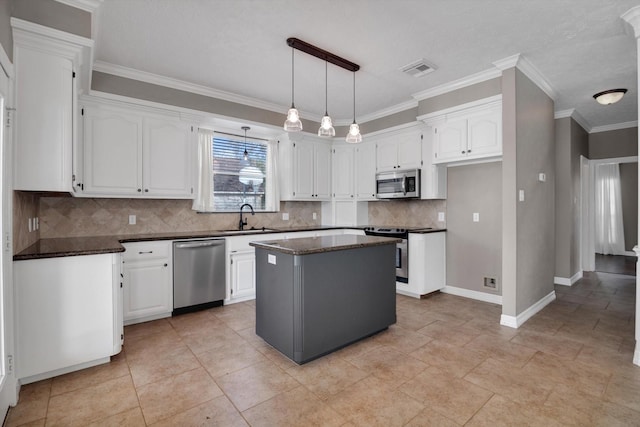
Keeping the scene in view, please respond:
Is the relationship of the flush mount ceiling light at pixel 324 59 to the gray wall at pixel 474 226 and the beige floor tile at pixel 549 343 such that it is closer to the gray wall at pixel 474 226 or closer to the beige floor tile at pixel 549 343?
the gray wall at pixel 474 226

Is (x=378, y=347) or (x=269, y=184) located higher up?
(x=269, y=184)

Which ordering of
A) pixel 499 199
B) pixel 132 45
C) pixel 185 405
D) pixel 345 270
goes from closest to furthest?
pixel 185 405 < pixel 345 270 < pixel 132 45 < pixel 499 199

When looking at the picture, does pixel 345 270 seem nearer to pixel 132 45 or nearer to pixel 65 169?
pixel 65 169

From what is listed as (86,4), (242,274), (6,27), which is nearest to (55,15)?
(86,4)

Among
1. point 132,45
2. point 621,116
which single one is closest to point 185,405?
point 132,45

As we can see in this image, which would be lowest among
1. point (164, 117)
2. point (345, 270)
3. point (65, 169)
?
point (345, 270)

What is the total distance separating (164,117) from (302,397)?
3.31 meters

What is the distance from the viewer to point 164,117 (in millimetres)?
3682

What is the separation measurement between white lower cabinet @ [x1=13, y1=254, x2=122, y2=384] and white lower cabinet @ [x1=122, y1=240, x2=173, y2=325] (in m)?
0.79

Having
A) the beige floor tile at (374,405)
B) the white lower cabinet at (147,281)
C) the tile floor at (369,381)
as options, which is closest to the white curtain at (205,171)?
the white lower cabinet at (147,281)

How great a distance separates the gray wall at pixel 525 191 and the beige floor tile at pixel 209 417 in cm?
281

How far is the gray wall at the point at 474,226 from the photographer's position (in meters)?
4.02

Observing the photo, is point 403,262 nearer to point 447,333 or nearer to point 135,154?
point 447,333

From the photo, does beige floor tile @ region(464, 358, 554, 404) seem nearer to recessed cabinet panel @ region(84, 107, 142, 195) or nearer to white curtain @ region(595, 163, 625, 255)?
recessed cabinet panel @ region(84, 107, 142, 195)
